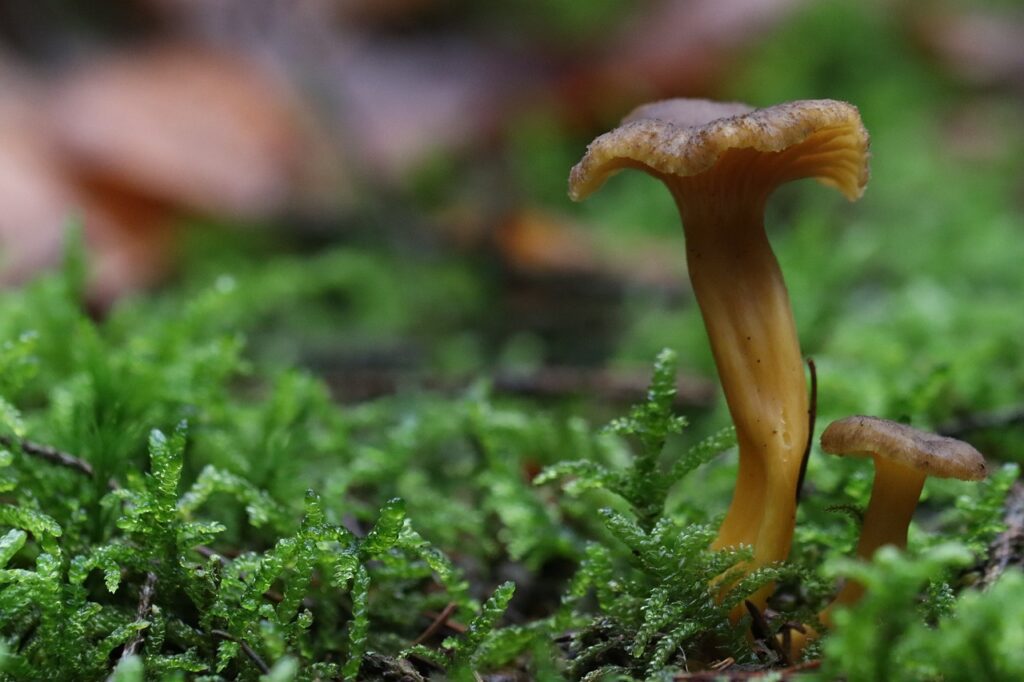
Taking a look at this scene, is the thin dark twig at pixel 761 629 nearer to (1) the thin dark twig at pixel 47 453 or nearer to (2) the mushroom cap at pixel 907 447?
(2) the mushroom cap at pixel 907 447

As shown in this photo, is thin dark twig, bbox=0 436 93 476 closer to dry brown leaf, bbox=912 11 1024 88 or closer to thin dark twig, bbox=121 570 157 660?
thin dark twig, bbox=121 570 157 660

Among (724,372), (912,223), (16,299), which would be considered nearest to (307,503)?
(724,372)

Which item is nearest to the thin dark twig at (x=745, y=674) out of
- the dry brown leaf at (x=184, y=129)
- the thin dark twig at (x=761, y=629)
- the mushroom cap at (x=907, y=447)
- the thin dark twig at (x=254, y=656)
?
the thin dark twig at (x=761, y=629)

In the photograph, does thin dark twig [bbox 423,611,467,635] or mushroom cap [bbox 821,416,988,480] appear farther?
thin dark twig [bbox 423,611,467,635]

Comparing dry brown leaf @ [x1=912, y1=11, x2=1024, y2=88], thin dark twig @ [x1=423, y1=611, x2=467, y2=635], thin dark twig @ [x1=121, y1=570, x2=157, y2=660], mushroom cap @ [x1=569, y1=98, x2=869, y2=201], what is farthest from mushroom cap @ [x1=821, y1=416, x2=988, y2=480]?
dry brown leaf @ [x1=912, y1=11, x2=1024, y2=88]

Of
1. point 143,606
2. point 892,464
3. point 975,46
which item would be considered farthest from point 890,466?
point 975,46

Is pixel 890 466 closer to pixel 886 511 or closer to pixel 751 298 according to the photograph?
pixel 886 511
